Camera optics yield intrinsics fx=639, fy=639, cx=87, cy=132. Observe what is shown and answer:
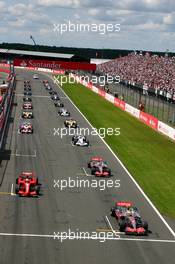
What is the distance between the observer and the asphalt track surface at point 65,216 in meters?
27.0

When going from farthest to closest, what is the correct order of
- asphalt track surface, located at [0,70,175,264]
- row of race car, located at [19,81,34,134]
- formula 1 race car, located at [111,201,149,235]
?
row of race car, located at [19,81,34,134]
formula 1 race car, located at [111,201,149,235]
asphalt track surface, located at [0,70,175,264]

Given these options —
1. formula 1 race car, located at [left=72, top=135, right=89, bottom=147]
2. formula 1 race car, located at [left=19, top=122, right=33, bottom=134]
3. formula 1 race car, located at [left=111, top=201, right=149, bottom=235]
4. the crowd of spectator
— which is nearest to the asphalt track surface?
formula 1 race car, located at [left=111, top=201, right=149, bottom=235]

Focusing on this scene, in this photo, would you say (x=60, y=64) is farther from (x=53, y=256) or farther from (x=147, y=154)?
(x=53, y=256)

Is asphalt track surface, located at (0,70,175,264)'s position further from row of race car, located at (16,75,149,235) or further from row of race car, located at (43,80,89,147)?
row of race car, located at (43,80,89,147)

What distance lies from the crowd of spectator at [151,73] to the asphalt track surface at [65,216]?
33.4 m

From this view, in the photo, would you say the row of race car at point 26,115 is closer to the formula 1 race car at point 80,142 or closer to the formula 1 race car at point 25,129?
the formula 1 race car at point 25,129

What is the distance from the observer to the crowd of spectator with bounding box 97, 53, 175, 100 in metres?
90.9

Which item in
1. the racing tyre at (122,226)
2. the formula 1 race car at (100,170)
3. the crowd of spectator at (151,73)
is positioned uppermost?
the crowd of spectator at (151,73)

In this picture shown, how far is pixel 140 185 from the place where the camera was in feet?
140

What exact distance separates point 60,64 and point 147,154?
139m

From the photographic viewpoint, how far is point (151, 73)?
10944cm

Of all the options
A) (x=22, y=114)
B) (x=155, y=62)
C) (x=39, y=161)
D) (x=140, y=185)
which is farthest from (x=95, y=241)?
(x=155, y=62)

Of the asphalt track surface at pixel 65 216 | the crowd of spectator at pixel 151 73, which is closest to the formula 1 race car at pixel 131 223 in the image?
the asphalt track surface at pixel 65 216

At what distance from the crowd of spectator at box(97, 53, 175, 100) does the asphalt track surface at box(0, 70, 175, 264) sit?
110 feet
